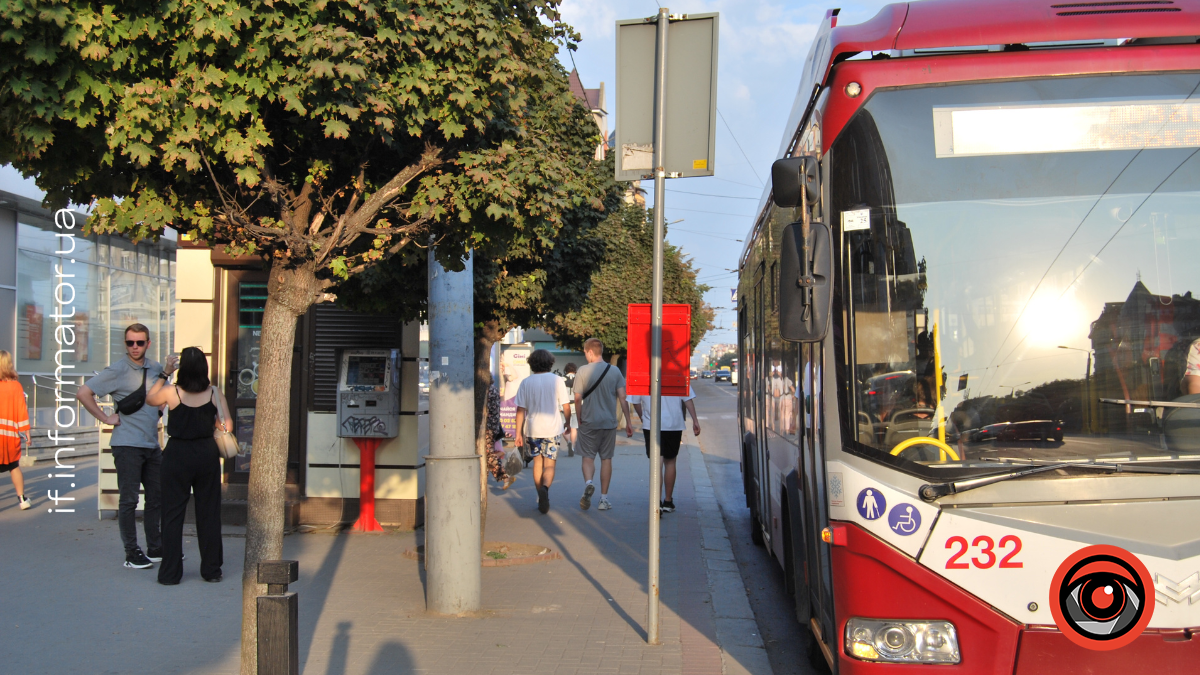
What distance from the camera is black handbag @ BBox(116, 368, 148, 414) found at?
7402 mm

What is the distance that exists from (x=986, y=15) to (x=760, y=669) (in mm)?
3750

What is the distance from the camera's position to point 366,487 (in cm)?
945

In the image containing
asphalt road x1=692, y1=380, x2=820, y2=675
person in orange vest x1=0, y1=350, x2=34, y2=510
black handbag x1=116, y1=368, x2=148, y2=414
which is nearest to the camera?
asphalt road x1=692, y1=380, x2=820, y2=675

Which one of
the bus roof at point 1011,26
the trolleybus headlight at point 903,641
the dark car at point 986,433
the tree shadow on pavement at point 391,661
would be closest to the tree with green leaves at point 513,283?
the tree shadow on pavement at point 391,661

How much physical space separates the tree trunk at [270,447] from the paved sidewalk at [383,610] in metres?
1.06

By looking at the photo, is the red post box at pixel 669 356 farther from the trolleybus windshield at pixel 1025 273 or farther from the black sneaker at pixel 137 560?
the black sneaker at pixel 137 560

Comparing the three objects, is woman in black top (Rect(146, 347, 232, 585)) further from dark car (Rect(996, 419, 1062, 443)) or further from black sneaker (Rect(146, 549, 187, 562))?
dark car (Rect(996, 419, 1062, 443))

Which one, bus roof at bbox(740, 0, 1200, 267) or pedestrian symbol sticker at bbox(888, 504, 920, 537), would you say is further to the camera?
bus roof at bbox(740, 0, 1200, 267)

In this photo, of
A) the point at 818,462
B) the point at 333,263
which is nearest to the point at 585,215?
the point at 333,263

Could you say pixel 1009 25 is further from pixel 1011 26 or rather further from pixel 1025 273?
pixel 1025 273

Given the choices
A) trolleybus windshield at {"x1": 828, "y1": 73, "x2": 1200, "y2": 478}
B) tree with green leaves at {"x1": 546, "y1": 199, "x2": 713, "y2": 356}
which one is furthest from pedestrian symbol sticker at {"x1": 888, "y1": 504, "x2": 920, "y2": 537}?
tree with green leaves at {"x1": 546, "y1": 199, "x2": 713, "y2": 356}

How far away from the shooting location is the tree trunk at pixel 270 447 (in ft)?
14.2

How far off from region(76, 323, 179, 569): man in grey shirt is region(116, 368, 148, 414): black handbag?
0.04ft

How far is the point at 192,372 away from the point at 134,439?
0.89 metres
